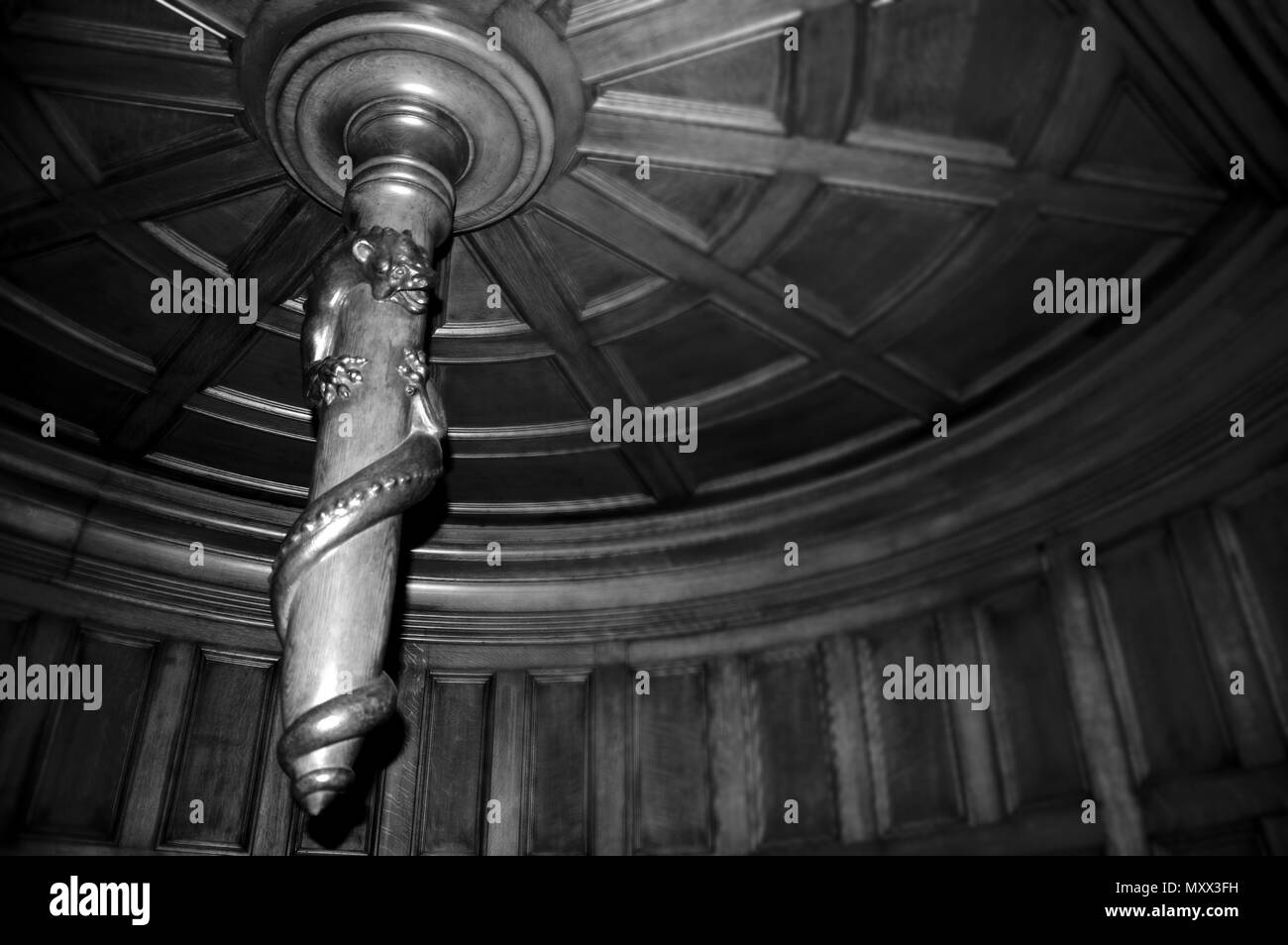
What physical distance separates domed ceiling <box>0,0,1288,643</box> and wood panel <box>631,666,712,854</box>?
0.76 m

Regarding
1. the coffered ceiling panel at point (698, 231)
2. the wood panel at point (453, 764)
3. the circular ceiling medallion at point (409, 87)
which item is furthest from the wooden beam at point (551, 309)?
the wood panel at point (453, 764)

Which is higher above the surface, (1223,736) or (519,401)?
(519,401)

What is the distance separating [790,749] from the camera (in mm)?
5371

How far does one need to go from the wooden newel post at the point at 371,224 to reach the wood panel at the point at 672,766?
2987 mm

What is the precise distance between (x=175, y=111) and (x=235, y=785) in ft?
11.5

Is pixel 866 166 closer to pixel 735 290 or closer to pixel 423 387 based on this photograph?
pixel 735 290

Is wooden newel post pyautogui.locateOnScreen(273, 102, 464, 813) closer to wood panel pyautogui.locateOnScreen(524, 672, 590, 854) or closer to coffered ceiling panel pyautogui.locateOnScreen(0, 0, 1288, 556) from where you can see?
coffered ceiling panel pyautogui.locateOnScreen(0, 0, 1288, 556)

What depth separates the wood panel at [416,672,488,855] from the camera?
5.44m

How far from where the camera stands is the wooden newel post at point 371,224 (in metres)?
2.56

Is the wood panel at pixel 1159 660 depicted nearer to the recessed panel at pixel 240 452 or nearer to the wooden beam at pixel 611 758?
the wooden beam at pixel 611 758

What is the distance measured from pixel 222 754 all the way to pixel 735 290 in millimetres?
3744

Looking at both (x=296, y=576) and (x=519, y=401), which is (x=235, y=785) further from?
(x=296, y=576)
